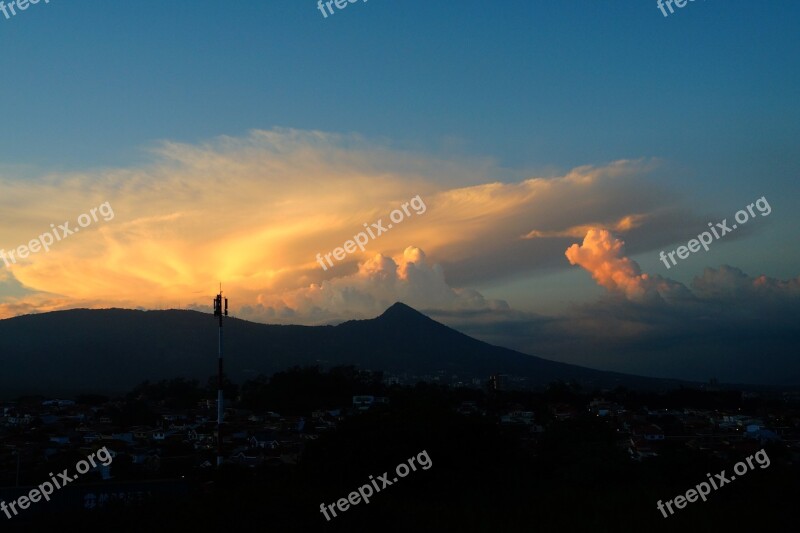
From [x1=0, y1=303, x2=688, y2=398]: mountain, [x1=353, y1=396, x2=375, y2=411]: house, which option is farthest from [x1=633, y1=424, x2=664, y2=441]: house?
[x1=0, y1=303, x2=688, y2=398]: mountain

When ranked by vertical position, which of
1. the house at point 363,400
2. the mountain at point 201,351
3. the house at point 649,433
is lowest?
the house at point 649,433

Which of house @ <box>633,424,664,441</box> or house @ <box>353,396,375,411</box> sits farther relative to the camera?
house @ <box>353,396,375,411</box>

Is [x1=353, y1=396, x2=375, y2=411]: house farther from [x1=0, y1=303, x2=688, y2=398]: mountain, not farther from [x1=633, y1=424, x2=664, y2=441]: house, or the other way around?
[x1=0, y1=303, x2=688, y2=398]: mountain

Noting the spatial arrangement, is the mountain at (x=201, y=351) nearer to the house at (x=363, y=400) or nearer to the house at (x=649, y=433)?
the house at (x=363, y=400)

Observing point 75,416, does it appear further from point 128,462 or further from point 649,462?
point 649,462

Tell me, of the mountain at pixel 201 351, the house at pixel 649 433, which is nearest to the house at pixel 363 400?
the house at pixel 649 433

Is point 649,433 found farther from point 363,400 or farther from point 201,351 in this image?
point 201,351

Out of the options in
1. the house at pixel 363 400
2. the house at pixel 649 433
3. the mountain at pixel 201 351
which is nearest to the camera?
the house at pixel 649 433

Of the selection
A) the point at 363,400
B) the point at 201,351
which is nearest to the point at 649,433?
the point at 363,400

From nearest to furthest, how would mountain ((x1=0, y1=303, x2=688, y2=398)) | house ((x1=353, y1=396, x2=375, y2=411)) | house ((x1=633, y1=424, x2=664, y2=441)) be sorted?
house ((x1=633, y1=424, x2=664, y2=441)), house ((x1=353, y1=396, x2=375, y2=411)), mountain ((x1=0, y1=303, x2=688, y2=398))
